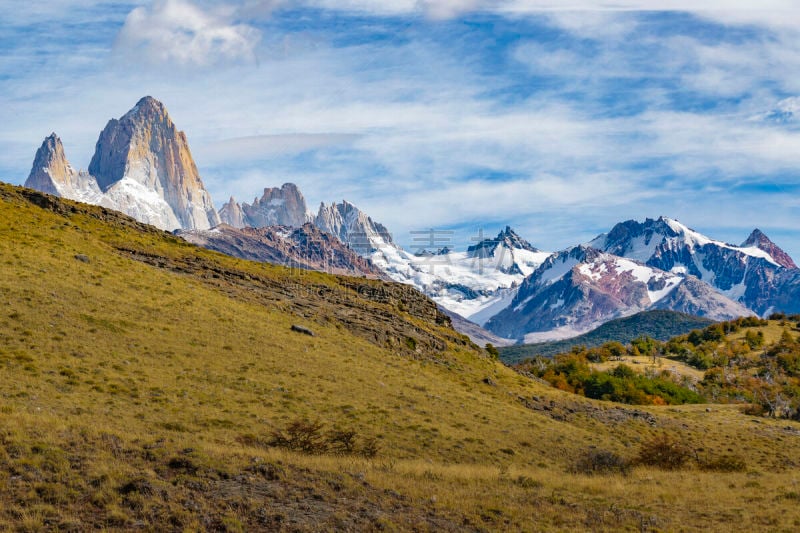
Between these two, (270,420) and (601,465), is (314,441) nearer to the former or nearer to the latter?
(270,420)

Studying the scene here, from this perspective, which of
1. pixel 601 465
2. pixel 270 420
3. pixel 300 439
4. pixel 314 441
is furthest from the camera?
pixel 601 465

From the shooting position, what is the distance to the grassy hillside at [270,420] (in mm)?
24188

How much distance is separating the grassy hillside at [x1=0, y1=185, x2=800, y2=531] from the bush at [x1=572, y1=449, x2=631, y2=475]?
44.4 inches

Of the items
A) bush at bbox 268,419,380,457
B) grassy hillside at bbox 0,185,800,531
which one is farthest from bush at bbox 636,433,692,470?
bush at bbox 268,419,380,457

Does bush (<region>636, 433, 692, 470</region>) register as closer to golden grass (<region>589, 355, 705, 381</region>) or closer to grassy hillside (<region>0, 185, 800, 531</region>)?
grassy hillside (<region>0, 185, 800, 531</region>)

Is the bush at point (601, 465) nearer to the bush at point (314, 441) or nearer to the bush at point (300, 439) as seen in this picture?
the bush at point (314, 441)

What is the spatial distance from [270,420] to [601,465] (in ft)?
67.0

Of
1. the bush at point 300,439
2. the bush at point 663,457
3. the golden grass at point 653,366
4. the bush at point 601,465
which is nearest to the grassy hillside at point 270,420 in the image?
the bush at point 300,439

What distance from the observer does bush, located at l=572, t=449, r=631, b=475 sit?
4088 cm

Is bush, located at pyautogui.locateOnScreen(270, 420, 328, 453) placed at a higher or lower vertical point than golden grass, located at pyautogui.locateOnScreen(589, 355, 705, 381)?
higher

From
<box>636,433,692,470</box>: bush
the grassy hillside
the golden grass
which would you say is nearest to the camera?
the grassy hillside

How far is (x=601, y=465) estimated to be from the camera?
41.5 metres

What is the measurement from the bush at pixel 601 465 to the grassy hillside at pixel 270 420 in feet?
3.70

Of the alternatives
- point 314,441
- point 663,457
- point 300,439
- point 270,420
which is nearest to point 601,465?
point 663,457
